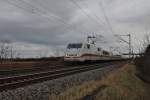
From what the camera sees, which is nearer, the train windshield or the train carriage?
the train carriage

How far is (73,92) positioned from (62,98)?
1.58 meters

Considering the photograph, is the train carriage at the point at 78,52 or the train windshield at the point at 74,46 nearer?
the train carriage at the point at 78,52

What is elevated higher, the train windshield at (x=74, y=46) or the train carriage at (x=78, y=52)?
the train windshield at (x=74, y=46)

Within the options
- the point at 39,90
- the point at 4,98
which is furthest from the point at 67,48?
the point at 4,98

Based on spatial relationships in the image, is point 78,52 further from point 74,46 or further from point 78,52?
point 74,46

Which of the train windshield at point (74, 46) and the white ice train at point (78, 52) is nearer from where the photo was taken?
the white ice train at point (78, 52)

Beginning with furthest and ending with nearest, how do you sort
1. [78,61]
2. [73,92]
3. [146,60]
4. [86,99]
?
[146,60] → [78,61] → [73,92] → [86,99]

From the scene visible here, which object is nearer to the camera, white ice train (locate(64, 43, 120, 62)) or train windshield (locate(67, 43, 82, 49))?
white ice train (locate(64, 43, 120, 62))

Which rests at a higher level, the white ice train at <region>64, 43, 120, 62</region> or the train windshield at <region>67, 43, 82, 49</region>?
the train windshield at <region>67, 43, 82, 49</region>

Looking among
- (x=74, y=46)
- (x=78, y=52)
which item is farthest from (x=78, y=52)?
(x=74, y=46)

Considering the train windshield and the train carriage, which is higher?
the train windshield

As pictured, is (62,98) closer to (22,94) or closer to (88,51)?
(22,94)

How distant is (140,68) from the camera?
40969mm

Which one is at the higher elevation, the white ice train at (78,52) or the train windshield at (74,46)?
the train windshield at (74,46)
